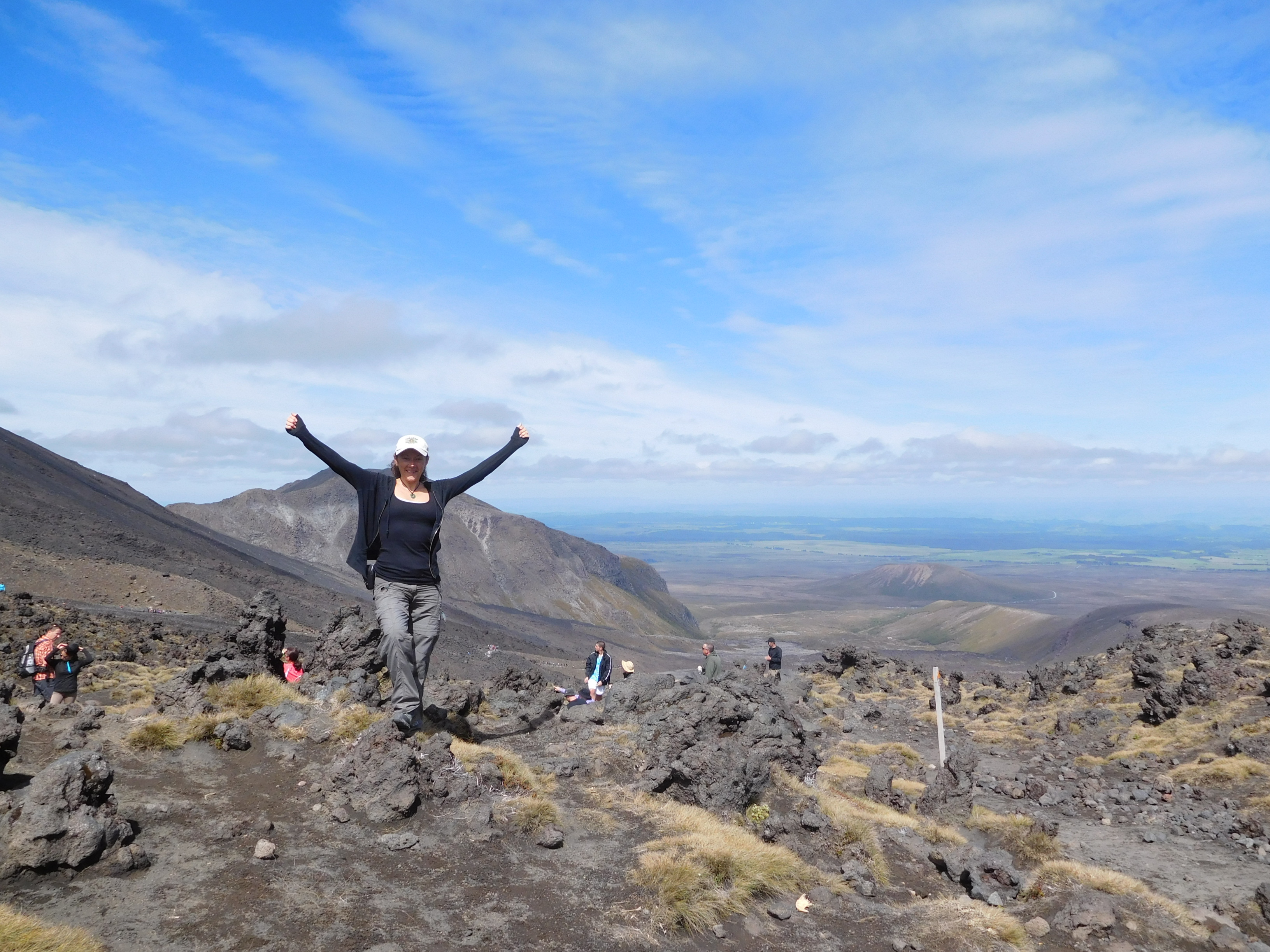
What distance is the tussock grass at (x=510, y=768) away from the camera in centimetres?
817

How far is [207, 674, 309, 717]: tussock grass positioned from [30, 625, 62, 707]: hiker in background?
5.46 m

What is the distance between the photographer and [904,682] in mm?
35750

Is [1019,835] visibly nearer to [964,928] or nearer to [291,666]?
[964,928]

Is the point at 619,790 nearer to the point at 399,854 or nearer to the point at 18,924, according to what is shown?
the point at 399,854

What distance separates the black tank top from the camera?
24.6 feet

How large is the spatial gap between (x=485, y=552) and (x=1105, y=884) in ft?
434

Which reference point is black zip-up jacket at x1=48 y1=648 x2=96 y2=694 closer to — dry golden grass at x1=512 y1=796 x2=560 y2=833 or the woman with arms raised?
the woman with arms raised

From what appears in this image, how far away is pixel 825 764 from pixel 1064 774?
21.7 feet

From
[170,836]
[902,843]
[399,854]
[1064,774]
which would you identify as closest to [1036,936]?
[902,843]

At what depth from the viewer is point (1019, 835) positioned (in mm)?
12141

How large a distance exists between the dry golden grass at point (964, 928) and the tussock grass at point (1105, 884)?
5.76 ft

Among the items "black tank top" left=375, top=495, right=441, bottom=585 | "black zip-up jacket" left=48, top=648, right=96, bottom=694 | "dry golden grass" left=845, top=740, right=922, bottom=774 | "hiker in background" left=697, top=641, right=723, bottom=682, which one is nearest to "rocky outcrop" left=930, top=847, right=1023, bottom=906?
"black tank top" left=375, top=495, right=441, bottom=585

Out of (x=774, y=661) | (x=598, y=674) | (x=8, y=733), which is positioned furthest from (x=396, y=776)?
(x=774, y=661)

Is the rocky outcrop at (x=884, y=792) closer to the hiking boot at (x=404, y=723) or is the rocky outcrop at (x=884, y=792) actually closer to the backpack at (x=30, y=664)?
the hiking boot at (x=404, y=723)
